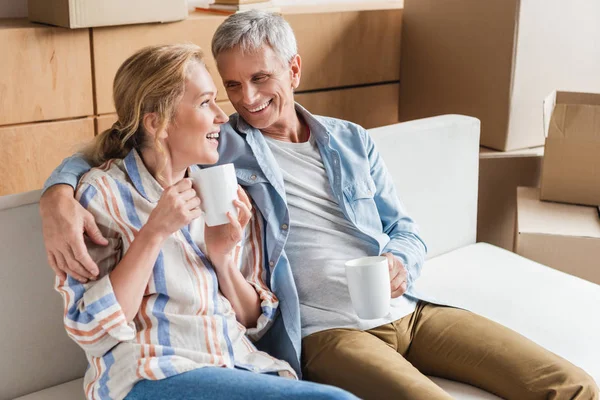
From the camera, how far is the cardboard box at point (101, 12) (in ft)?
7.82

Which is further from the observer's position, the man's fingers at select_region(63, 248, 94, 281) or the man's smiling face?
the man's smiling face

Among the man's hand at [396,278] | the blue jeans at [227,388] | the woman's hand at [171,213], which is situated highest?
the woman's hand at [171,213]

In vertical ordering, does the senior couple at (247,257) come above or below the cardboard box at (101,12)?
below

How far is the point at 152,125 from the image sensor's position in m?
Result: 1.55

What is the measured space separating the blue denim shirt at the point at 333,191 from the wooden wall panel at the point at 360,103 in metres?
1.17

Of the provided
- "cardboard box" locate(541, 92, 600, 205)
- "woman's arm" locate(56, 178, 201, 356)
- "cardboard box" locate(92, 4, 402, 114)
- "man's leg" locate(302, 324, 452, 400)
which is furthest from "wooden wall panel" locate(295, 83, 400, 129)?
"woman's arm" locate(56, 178, 201, 356)

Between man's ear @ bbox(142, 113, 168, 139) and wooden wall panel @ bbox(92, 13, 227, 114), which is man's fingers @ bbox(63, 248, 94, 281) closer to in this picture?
man's ear @ bbox(142, 113, 168, 139)

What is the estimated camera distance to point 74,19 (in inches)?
93.9

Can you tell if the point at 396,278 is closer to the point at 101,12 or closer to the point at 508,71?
the point at 101,12

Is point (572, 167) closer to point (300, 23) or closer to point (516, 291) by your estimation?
point (516, 291)

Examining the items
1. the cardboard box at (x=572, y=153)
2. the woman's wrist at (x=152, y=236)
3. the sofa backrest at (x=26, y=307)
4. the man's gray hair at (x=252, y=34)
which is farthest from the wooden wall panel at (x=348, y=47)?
the woman's wrist at (x=152, y=236)

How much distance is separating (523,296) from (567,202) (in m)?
0.71

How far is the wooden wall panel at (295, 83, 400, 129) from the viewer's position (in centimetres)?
318

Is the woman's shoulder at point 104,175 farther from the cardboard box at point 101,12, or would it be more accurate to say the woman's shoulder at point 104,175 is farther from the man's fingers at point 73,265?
the cardboard box at point 101,12
